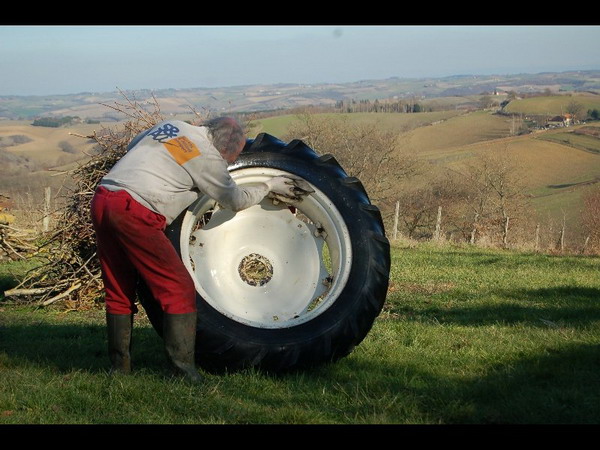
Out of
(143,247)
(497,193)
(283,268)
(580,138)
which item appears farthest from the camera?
(580,138)

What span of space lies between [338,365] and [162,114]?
556 cm

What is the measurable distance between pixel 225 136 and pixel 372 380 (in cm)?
208

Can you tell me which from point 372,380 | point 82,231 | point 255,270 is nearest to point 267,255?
point 255,270

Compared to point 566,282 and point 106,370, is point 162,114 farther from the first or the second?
point 566,282

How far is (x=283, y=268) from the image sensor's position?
21.3ft

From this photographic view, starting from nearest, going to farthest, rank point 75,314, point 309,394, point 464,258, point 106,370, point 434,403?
point 434,403 < point 309,394 < point 106,370 < point 75,314 < point 464,258

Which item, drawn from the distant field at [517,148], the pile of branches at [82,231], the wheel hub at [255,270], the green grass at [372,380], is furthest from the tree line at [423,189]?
the wheel hub at [255,270]

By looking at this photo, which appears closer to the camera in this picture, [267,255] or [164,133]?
[164,133]

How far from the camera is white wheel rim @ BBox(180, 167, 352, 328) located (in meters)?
6.23

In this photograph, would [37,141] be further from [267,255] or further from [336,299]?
[336,299]

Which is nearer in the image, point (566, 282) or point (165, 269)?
point (165, 269)

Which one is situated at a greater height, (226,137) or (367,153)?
(226,137)

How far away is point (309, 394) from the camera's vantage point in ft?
16.9
